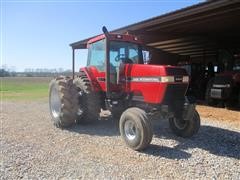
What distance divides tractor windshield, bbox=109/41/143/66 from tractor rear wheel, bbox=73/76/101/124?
3.33 ft

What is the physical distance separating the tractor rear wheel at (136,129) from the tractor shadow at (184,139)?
21 centimetres

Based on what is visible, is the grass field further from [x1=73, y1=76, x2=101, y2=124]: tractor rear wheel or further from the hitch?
the hitch

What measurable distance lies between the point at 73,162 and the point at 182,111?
8.00 ft

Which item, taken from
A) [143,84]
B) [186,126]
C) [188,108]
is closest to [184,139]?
[186,126]

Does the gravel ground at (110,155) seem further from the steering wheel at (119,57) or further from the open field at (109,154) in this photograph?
the steering wheel at (119,57)

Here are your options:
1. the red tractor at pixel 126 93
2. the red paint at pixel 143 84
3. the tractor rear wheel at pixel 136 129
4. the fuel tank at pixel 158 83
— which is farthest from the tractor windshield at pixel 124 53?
the tractor rear wheel at pixel 136 129

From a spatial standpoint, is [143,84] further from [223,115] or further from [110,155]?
[223,115]

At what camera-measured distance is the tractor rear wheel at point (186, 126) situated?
6742 mm

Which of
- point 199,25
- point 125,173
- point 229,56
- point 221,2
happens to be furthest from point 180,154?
point 229,56

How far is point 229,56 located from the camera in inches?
597

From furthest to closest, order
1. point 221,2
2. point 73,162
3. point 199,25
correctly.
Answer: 1. point 199,25
2. point 221,2
3. point 73,162

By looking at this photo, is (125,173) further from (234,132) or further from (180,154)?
(234,132)

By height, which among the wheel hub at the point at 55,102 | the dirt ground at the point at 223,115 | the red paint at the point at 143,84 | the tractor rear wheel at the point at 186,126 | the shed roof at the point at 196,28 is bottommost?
the dirt ground at the point at 223,115

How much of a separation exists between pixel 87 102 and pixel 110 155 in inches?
93.5
